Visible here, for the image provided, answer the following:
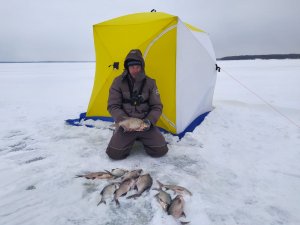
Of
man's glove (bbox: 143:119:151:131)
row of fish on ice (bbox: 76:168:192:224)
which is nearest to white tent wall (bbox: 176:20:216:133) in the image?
man's glove (bbox: 143:119:151:131)

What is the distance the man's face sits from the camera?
3947 millimetres

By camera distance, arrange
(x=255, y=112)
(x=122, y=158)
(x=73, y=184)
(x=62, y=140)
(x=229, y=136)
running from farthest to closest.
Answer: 1. (x=255, y=112)
2. (x=229, y=136)
3. (x=62, y=140)
4. (x=122, y=158)
5. (x=73, y=184)

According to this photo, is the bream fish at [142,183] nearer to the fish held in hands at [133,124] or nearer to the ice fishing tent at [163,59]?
the fish held in hands at [133,124]

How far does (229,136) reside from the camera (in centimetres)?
504

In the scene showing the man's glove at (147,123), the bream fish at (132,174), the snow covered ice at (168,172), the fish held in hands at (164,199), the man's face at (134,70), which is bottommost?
the snow covered ice at (168,172)

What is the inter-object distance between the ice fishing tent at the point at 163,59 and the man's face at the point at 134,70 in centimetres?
88

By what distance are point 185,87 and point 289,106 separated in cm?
409

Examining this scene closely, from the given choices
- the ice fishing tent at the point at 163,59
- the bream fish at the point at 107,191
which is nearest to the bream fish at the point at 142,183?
the bream fish at the point at 107,191

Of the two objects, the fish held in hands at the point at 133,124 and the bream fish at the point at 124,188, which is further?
the fish held in hands at the point at 133,124

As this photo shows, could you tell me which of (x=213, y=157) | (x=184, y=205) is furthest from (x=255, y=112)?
(x=184, y=205)

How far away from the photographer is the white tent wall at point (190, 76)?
15.6ft

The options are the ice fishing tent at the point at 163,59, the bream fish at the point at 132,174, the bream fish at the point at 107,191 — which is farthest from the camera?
the ice fishing tent at the point at 163,59

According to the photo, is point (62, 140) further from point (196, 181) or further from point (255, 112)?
point (255, 112)

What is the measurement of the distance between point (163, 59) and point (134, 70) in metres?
0.96
